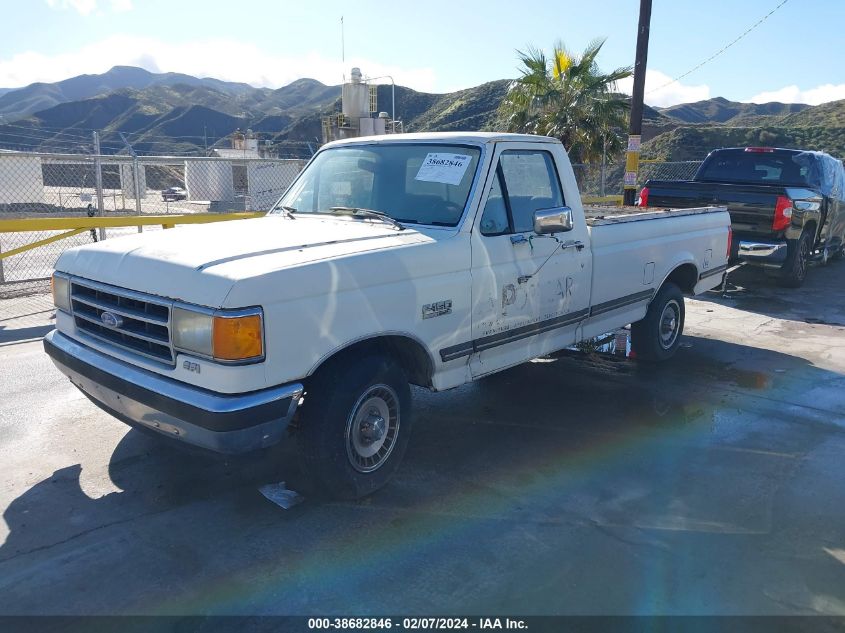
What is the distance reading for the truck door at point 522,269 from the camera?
4316mm

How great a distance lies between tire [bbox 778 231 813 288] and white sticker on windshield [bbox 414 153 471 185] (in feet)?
26.0

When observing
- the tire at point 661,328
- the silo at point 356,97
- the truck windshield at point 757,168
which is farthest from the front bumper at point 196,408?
the silo at point 356,97

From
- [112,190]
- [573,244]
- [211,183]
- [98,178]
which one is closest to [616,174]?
[211,183]

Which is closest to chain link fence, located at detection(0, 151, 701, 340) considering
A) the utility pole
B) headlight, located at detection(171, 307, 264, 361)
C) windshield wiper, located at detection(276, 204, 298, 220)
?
the utility pole

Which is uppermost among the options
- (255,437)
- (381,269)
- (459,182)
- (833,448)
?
(459,182)

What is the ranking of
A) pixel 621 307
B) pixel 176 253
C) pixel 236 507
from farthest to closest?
pixel 621 307
pixel 236 507
pixel 176 253

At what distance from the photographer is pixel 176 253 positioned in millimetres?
3527

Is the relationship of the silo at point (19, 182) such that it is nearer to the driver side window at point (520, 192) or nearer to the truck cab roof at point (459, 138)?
the truck cab roof at point (459, 138)

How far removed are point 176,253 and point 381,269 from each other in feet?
3.47

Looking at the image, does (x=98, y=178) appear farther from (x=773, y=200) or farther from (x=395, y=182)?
(x=773, y=200)

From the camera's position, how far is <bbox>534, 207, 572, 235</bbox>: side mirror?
14.3 ft

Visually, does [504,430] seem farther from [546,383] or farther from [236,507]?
[236,507]

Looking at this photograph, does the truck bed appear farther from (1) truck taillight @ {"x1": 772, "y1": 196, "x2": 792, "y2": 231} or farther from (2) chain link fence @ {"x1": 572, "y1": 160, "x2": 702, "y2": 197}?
(2) chain link fence @ {"x1": 572, "y1": 160, "x2": 702, "y2": 197}

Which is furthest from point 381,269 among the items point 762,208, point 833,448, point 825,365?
point 762,208
